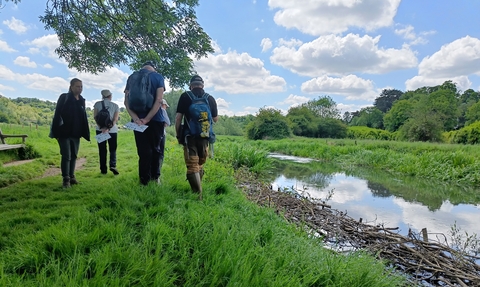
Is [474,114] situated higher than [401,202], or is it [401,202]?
[474,114]

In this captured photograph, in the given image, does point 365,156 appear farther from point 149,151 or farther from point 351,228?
point 149,151

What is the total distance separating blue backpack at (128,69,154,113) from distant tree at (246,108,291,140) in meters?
31.6

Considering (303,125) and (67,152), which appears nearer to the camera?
(67,152)

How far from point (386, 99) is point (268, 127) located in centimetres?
5499

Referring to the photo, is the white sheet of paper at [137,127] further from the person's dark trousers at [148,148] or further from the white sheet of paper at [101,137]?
the white sheet of paper at [101,137]

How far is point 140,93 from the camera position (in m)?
3.54

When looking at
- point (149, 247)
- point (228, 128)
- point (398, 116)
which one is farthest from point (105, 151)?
point (398, 116)

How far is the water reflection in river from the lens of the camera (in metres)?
5.38

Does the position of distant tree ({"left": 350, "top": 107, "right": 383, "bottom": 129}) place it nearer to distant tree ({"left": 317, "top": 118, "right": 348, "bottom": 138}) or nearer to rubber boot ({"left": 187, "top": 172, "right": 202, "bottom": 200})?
distant tree ({"left": 317, "top": 118, "right": 348, "bottom": 138})

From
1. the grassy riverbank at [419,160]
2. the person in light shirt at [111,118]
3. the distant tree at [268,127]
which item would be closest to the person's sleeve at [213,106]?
the person in light shirt at [111,118]

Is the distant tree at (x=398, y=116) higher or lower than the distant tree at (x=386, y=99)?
lower

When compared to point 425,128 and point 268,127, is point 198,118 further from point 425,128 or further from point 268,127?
point 268,127

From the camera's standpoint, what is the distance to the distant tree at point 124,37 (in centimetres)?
502

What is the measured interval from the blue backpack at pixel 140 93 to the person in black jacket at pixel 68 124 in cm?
117
